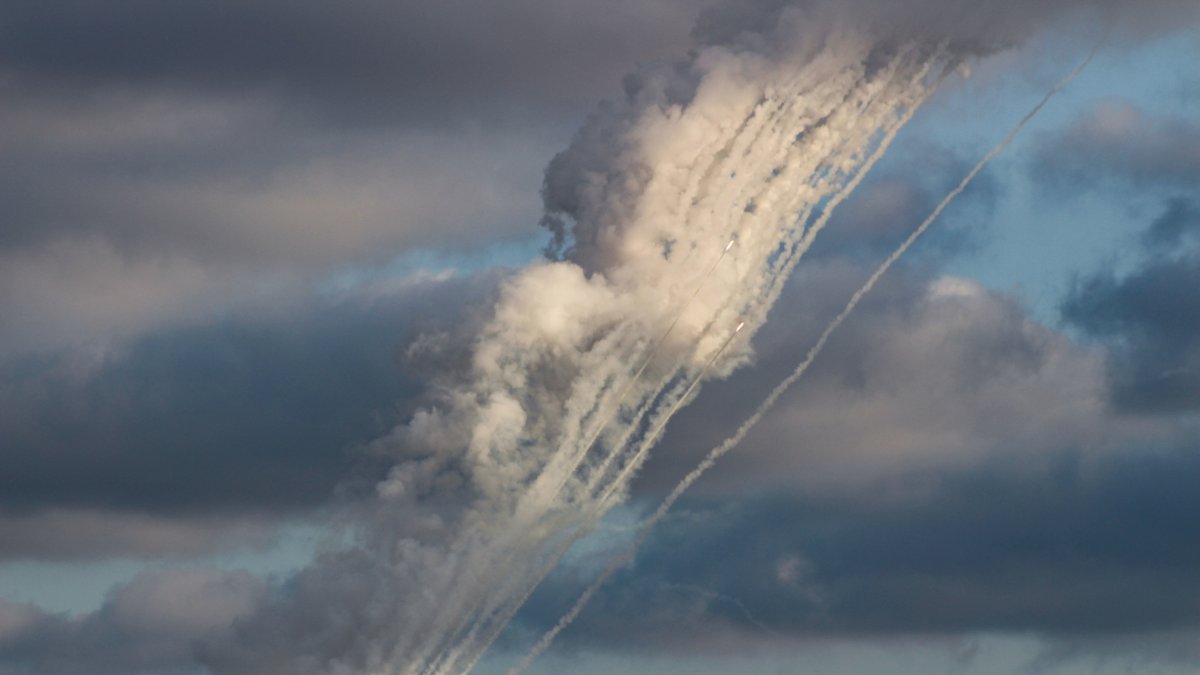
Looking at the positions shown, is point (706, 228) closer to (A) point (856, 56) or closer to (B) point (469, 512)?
(A) point (856, 56)

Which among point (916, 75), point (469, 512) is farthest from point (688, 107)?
point (469, 512)

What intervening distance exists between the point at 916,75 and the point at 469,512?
4115 cm

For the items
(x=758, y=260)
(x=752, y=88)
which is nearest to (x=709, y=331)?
(x=758, y=260)

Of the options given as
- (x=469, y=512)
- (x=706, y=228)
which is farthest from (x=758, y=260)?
(x=469, y=512)

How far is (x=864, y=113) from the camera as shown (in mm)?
155000

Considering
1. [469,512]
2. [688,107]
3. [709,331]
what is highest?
[688,107]

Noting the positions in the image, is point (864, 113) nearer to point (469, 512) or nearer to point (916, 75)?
point (916, 75)

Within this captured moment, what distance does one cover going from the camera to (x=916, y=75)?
509 feet

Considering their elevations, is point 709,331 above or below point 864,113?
below

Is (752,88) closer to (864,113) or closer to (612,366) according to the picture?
(864,113)

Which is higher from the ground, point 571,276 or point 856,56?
point 856,56

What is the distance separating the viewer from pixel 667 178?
156 m

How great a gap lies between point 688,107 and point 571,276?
Answer: 1343 centimetres

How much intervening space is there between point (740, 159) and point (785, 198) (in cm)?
402
